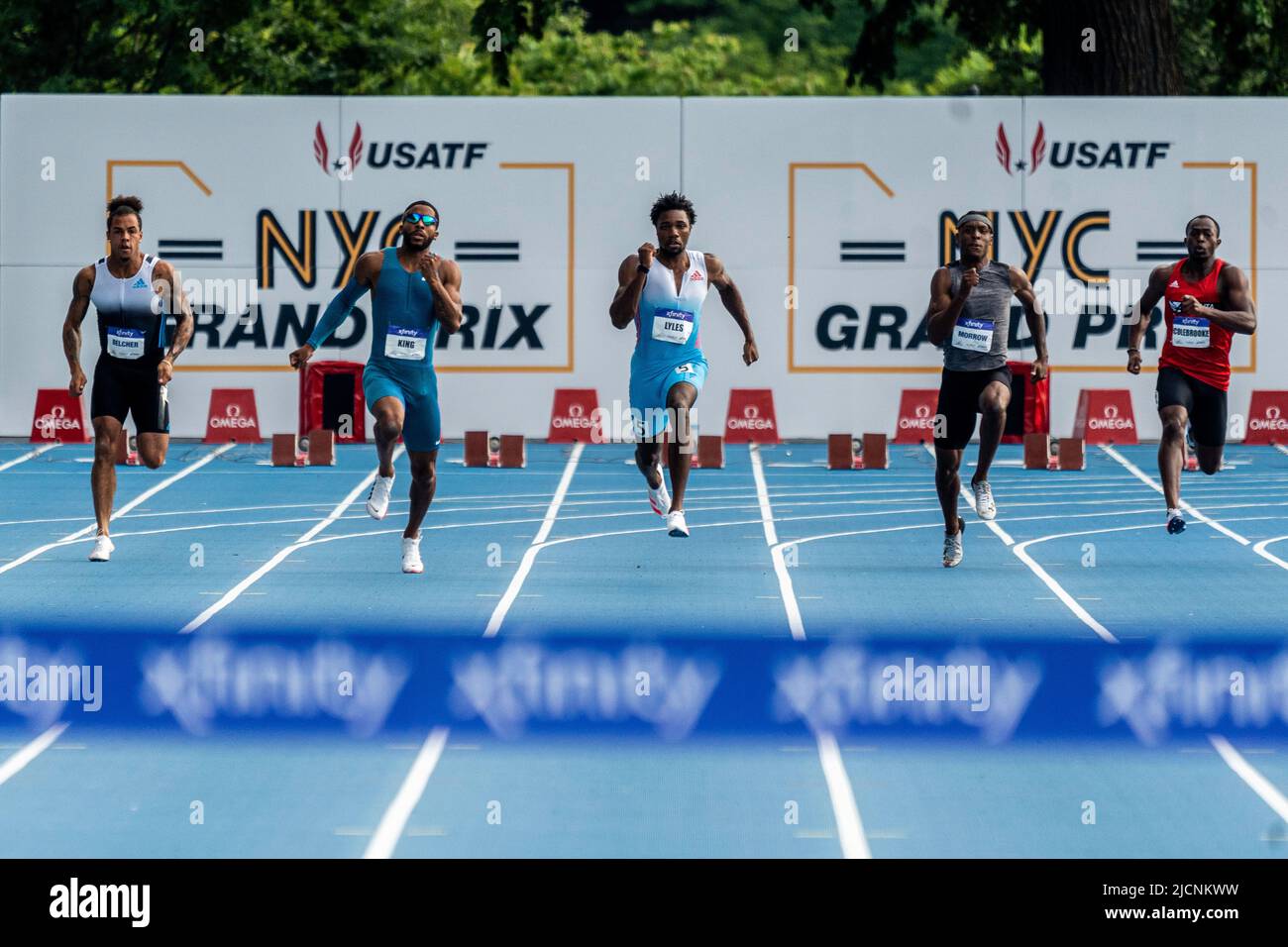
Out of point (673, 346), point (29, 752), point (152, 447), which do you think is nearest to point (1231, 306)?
point (673, 346)

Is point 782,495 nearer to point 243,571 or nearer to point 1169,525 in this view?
point 1169,525

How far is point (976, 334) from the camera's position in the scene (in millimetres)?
13242

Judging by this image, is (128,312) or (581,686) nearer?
(581,686)

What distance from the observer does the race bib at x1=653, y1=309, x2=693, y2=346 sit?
13.3m

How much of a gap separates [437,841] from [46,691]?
278 cm

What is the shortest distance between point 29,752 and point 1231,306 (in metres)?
8.62

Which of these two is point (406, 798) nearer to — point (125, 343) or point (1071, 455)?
point (125, 343)

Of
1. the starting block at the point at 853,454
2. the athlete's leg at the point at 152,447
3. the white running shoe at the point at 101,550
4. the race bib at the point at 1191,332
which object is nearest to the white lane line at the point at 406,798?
the athlete's leg at the point at 152,447

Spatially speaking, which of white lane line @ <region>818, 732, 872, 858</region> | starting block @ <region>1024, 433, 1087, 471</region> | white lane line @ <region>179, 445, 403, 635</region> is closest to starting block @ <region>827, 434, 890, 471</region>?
starting block @ <region>1024, 433, 1087, 471</region>

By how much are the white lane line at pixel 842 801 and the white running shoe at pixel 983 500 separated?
550 centimetres

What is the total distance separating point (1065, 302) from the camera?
22562 millimetres

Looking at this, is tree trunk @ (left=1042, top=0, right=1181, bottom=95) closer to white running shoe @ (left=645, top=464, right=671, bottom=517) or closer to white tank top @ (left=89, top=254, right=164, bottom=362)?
white running shoe @ (left=645, top=464, right=671, bottom=517)

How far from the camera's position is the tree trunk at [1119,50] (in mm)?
24750

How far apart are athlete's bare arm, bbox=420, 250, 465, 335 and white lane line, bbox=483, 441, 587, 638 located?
57.9 inches
